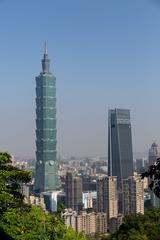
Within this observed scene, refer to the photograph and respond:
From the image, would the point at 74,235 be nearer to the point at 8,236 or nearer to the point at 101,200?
the point at 8,236

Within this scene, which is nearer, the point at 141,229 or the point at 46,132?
the point at 141,229

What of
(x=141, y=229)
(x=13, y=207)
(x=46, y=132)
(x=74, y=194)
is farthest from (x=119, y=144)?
(x=13, y=207)

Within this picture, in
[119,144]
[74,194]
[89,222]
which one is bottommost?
[89,222]

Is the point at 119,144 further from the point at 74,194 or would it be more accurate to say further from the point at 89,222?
the point at 89,222

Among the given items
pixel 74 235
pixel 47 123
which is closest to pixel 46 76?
pixel 47 123

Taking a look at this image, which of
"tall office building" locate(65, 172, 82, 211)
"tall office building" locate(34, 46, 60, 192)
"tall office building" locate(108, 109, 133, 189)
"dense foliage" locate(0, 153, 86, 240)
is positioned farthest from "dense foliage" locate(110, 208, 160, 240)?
"tall office building" locate(34, 46, 60, 192)

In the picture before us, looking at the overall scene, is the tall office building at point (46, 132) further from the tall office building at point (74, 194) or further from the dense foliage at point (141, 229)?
the dense foliage at point (141, 229)

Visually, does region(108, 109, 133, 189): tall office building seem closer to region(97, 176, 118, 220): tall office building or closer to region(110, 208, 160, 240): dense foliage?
region(97, 176, 118, 220): tall office building
